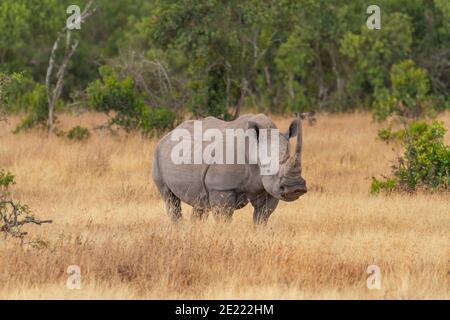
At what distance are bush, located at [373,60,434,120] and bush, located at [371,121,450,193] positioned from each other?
6.96 meters

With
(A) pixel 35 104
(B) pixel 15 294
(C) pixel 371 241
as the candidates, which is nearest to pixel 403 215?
(C) pixel 371 241

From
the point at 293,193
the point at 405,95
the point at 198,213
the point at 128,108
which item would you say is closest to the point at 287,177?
the point at 293,193

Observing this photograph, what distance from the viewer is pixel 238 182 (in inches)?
429

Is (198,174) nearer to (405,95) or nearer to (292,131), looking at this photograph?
(292,131)

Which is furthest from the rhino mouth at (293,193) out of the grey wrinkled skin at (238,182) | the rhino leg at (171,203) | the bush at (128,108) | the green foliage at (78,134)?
the green foliage at (78,134)

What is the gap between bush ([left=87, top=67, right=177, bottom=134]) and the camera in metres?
20.4

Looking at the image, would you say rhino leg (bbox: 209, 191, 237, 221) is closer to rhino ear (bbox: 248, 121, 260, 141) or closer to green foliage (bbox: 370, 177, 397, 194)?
rhino ear (bbox: 248, 121, 260, 141)

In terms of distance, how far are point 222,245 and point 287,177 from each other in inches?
43.0

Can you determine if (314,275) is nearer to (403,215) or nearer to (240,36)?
(403,215)

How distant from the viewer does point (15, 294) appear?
807 cm

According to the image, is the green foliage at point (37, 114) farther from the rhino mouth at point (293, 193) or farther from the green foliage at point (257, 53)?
the rhino mouth at point (293, 193)

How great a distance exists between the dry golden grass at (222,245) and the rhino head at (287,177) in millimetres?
458
